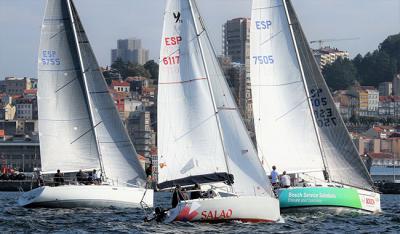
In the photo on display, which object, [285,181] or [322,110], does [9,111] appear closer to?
[322,110]

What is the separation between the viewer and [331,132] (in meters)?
30.9

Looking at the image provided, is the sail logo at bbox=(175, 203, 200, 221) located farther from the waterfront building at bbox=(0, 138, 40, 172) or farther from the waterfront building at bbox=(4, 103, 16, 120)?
the waterfront building at bbox=(4, 103, 16, 120)

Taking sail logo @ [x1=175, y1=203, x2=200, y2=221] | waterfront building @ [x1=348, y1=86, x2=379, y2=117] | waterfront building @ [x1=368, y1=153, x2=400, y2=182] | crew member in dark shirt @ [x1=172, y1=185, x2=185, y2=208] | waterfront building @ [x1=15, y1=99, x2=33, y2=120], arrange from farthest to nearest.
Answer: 1. waterfront building @ [x1=348, y1=86, x2=379, y2=117]
2. waterfront building @ [x1=15, y1=99, x2=33, y2=120]
3. waterfront building @ [x1=368, y1=153, x2=400, y2=182]
4. crew member in dark shirt @ [x1=172, y1=185, x2=185, y2=208]
5. sail logo @ [x1=175, y1=203, x2=200, y2=221]

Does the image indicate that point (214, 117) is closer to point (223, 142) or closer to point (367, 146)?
point (223, 142)

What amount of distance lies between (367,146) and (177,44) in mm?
119662

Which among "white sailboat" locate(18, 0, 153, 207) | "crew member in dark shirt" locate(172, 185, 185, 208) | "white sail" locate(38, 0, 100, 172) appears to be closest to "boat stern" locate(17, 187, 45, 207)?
"white sailboat" locate(18, 0, 153, 207)

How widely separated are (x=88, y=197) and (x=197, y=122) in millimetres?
7964

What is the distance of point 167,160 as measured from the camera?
25.6 metres

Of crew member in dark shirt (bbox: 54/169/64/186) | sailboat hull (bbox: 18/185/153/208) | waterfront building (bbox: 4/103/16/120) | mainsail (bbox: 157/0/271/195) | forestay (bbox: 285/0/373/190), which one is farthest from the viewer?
waterfront building (bbox: 4/103/16/120)

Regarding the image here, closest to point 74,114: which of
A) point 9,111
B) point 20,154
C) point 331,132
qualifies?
point 331,132

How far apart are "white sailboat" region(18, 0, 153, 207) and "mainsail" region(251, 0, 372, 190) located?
449 centimetres

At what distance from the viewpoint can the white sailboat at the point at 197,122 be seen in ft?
82.6

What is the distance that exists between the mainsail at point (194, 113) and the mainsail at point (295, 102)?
5.83m

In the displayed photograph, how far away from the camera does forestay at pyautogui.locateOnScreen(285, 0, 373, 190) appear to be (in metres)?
30.7
